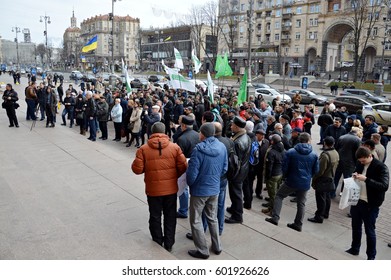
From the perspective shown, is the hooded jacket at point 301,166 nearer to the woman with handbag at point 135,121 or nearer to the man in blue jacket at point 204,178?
the man in blue jacket at point 204,178

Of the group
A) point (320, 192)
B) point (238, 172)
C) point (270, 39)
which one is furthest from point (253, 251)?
point (270, 39)

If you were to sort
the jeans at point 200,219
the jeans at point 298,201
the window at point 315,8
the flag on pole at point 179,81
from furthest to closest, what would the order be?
the window at point 315,8 → the flag on pole at point 179,81 → the jeans at point 298,201 → the jeans at point 200,219

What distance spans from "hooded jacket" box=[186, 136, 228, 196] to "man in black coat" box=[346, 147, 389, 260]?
6.75 feet

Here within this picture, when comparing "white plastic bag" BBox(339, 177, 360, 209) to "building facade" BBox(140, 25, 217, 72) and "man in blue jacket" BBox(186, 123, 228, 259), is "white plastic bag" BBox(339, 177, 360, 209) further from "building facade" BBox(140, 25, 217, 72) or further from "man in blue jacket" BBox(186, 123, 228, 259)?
"building facade" BBox(140, 25, 217, 72)

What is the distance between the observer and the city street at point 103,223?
446 centimetres

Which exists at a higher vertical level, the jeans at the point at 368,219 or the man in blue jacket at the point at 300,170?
the man in blue jacket at the point at 300,170

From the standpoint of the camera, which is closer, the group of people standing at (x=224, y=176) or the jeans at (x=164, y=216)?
the group of people standing at (x=224, y=176)

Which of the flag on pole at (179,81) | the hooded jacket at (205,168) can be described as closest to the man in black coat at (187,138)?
the hooded jacket at (205,168)

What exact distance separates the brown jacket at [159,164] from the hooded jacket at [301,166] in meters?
2.32

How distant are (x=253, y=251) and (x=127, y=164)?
4979mm

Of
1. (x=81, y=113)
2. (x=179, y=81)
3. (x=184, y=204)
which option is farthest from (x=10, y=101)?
(x=184, y=204)

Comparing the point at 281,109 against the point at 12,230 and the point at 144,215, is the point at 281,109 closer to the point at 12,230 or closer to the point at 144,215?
the point at 144,215

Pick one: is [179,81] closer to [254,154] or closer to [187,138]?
[254,154]

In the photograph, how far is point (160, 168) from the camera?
4.27 metres
